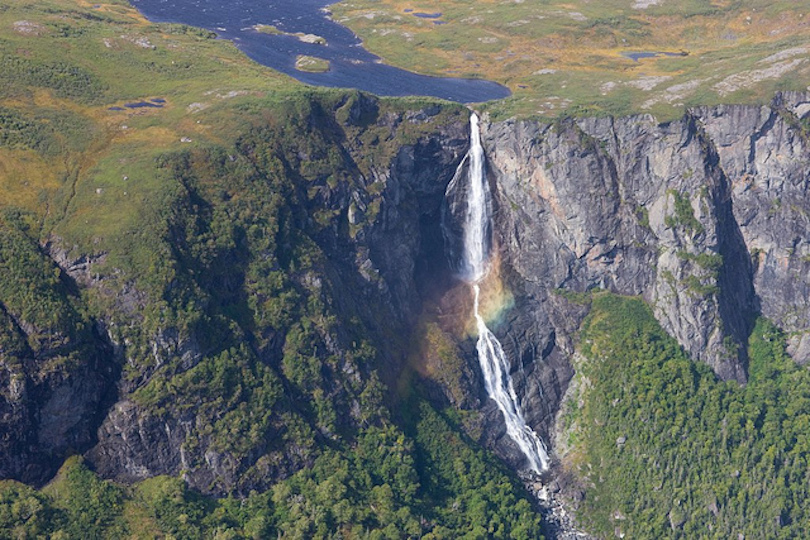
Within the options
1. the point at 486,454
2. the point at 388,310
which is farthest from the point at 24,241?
the point at 486,454

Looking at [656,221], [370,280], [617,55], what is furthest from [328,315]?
[617,55]

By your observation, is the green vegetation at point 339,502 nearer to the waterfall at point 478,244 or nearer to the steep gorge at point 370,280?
the steep gorge at point 370,280

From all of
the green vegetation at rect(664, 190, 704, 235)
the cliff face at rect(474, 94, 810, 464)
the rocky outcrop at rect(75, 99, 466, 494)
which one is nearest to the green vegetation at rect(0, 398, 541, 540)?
the rocky outcrop at rect(75, 99, 466, 494)

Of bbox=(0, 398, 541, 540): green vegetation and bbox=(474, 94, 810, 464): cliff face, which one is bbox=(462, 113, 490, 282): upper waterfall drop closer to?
bbox=(474, 94, 810, 464): cliff face

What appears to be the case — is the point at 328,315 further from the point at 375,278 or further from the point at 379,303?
the point at 379,303

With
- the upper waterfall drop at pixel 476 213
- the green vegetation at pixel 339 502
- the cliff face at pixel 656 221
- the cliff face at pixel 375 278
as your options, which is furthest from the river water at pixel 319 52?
the green vegetation at pixel 339 502
